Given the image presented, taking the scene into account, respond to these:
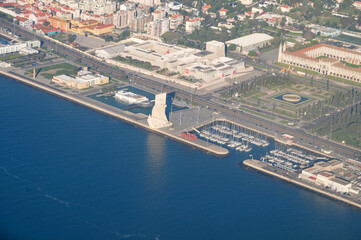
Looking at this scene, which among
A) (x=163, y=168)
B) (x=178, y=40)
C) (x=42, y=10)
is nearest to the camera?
(x=163, y=168)

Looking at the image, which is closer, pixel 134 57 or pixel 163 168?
pixel 163 168

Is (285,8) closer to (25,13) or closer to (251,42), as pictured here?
(251,42)

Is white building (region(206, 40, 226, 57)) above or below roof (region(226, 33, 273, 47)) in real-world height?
above

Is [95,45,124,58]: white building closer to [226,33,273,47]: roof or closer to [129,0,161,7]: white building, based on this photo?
[226,33,273,47]: roof

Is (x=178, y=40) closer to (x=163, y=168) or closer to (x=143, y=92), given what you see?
(x=143, y=92)

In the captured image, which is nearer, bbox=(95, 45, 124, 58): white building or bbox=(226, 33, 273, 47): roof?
bbox=(95, 45, 124, 58): white building

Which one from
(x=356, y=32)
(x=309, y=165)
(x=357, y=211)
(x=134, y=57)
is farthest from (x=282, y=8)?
(x=357, y=211)

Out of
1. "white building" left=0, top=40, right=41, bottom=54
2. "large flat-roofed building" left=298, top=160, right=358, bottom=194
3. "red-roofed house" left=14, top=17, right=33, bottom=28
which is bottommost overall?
"large flat-roofed building" left=298, top=160, right=358, bottom=194

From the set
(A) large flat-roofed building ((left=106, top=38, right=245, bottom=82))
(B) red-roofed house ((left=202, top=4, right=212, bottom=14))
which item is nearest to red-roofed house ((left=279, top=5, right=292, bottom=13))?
(B) red-roofed house ((left=202, top=4, right=212, bottom=14))
